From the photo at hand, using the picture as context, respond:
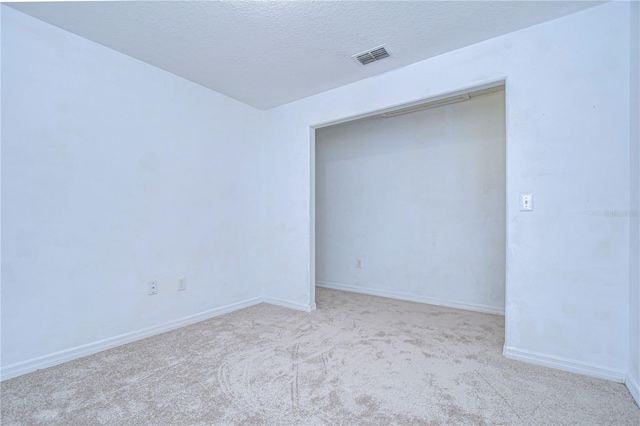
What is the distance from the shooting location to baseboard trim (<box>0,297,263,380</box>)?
198 centimetres

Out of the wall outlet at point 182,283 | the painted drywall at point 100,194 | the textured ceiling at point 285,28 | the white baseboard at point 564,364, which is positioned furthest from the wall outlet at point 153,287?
the white baseboard at point 564,364

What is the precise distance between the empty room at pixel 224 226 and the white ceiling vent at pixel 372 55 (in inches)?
1.2

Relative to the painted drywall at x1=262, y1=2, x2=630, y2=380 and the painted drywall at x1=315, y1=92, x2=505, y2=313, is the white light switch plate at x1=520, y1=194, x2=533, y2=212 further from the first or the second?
the painted drywall at x1=315, y1=92, x2=505, y2=313

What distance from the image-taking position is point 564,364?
80.4 inches

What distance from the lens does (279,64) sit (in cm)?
268

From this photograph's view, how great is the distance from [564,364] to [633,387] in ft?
1.12

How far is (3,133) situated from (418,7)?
2714 mm

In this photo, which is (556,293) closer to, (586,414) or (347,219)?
(586,414)

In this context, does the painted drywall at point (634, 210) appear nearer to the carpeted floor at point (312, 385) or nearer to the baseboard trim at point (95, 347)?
the carpeted floor at point (312, 385)

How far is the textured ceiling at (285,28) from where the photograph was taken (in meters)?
1.96

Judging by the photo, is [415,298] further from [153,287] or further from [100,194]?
[100,194]

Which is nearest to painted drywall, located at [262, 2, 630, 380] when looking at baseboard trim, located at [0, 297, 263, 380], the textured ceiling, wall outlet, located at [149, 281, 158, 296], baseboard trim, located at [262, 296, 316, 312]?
the textured ceiling

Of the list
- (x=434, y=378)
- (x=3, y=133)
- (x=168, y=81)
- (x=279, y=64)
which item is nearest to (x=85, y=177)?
(x=3, y=133)

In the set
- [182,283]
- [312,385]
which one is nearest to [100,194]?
[182,283]
